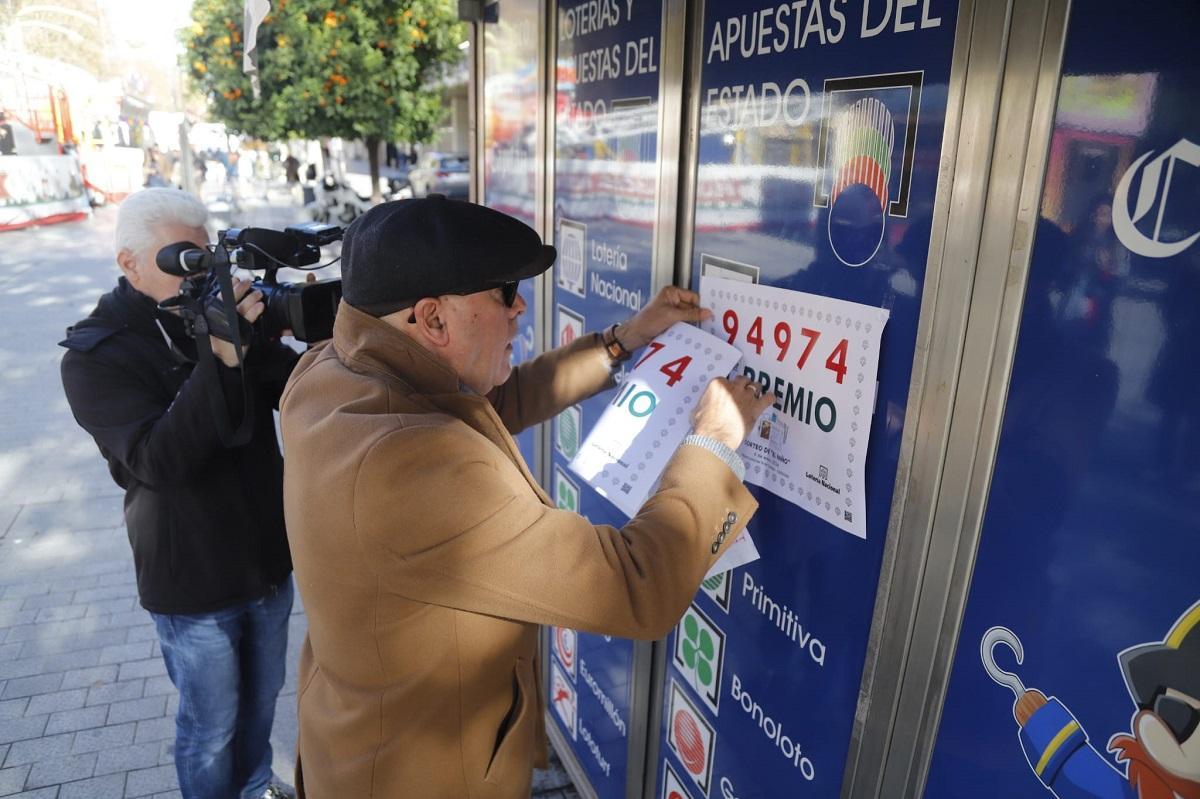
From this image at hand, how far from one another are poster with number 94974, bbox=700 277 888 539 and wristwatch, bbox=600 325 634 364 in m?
0.36

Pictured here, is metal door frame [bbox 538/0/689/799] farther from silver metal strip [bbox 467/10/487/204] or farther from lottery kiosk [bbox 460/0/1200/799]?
silver metal strip [bbox 467/10/487/204]

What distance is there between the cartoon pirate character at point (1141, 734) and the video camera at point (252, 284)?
1.74 meters

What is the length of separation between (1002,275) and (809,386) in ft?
1.45

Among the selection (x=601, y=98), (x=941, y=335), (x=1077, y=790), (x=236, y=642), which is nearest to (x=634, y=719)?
(x=236, y=642)

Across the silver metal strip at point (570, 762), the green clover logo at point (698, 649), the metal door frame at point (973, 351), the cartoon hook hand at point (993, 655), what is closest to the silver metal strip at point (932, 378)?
the metal door frame at point (973, 351)

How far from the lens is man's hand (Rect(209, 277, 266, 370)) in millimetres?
2096

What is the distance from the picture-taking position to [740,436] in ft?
4.62

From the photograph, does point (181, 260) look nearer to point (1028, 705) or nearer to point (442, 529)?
point (442, 529)

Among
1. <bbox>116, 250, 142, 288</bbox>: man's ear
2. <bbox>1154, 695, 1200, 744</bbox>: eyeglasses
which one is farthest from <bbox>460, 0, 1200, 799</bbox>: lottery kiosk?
<bbox>116, 250, 142, 288</bbox>: man's ear

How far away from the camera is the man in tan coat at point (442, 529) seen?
1.22 meters

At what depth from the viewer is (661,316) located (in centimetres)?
184

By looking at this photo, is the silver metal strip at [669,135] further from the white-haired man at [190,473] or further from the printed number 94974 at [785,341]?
the white-haired man at [190,473]

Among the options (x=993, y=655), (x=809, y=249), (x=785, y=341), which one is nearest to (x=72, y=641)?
(x=785, y=341)

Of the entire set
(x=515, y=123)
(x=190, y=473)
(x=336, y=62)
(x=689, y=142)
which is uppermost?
(x=336, y=62)
